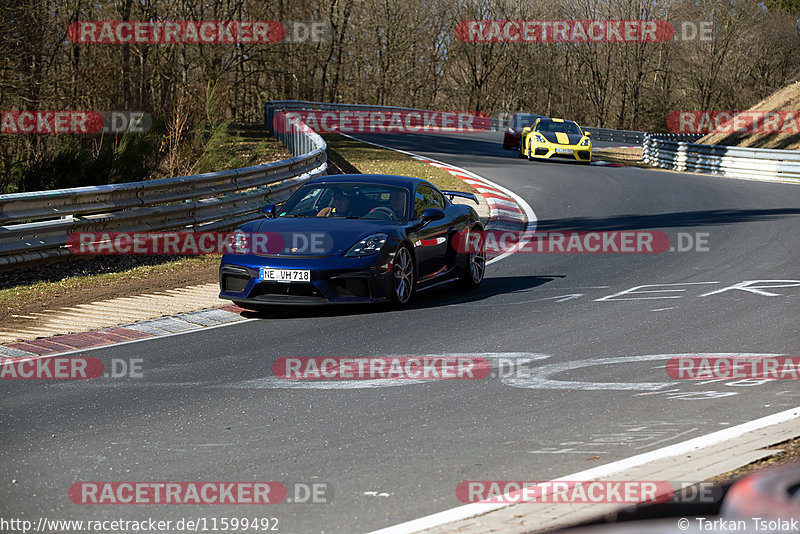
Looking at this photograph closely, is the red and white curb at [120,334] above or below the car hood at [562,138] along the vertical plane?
below

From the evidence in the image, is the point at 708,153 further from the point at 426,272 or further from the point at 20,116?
the point at 426,272

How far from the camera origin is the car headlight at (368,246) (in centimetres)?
982

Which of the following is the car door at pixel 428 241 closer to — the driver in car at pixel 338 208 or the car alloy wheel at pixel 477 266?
the car alloy wheel at pixel 477 266

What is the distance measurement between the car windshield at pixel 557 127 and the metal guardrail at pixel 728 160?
448cm

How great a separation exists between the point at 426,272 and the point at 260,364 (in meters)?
3.56

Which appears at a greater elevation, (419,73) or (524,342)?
(419,73)

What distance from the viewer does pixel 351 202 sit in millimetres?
10805

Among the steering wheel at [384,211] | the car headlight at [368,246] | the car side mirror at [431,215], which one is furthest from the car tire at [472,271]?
the car headlight at [368,246]

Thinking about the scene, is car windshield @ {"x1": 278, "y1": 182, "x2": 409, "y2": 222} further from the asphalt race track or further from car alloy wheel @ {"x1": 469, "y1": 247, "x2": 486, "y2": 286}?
car alloy wheel @ {"x1": 469, "y1": 247, "x2": 486, "y2": 286}

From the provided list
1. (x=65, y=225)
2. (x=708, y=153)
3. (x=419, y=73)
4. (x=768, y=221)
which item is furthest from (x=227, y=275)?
(x=419, y=73)

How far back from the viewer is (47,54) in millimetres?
24391

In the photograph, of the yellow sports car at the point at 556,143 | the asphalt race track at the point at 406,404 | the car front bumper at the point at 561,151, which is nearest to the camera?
the asphalt race track at the point at 406,404

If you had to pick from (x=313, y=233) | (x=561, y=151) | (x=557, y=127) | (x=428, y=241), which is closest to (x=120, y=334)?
(x=313, y=233)

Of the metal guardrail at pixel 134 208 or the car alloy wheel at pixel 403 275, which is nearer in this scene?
the car alloy wheel at pixel 403 275
